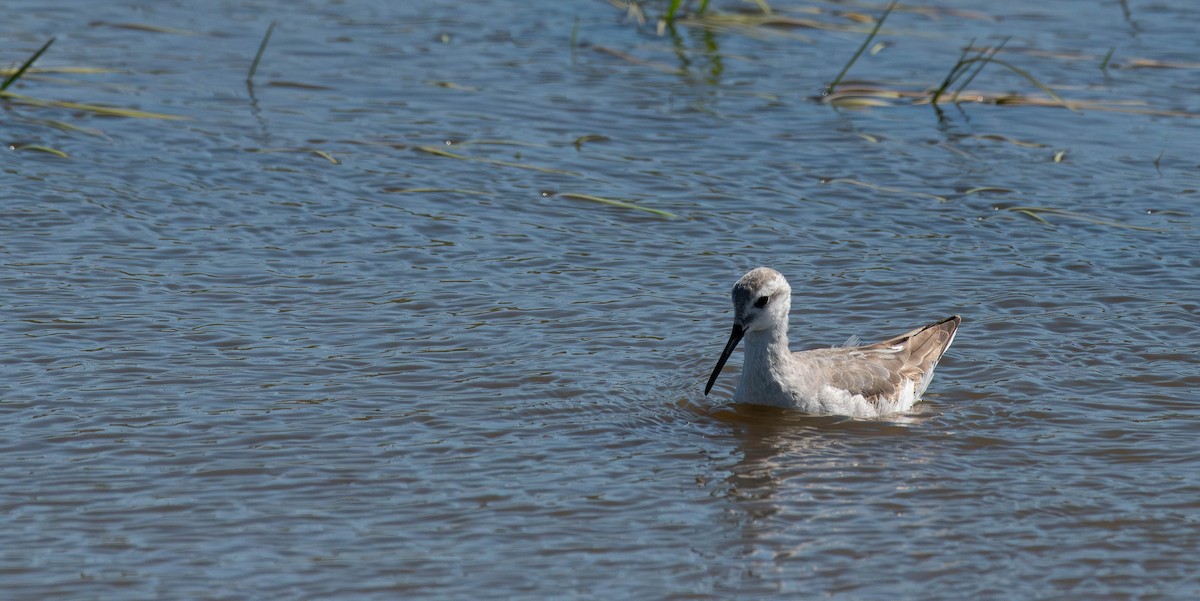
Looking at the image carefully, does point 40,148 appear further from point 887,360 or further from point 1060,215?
point 1060,215

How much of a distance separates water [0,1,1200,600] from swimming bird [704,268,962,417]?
0.18 metres

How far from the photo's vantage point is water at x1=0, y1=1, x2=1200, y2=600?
27.0ft

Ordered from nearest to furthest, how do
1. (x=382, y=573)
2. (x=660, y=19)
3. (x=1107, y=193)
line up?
(x=382, y=573), (x=1107, y=193), (x=660, y=19)

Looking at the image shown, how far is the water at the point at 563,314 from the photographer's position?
8.23 meters

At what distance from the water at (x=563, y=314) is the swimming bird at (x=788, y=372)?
179mm

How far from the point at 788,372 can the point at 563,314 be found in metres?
2.16

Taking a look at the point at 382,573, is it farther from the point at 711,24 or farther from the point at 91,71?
the point at 711,24

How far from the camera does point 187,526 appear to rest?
8258 mm

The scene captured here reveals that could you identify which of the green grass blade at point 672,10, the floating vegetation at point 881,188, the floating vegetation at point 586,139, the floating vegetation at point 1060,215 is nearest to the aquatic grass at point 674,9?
the green grass blade at point 672,10

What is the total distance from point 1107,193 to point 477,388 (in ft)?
24.9

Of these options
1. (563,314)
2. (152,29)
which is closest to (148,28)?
(152,29)

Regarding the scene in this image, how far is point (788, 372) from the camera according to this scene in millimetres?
10469

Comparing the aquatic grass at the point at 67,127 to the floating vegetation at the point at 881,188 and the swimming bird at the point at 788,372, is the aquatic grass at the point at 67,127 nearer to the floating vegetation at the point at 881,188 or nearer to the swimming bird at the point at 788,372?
the floating vegetation at the point at 881,188

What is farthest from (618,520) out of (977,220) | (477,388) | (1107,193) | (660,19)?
(660,19)
